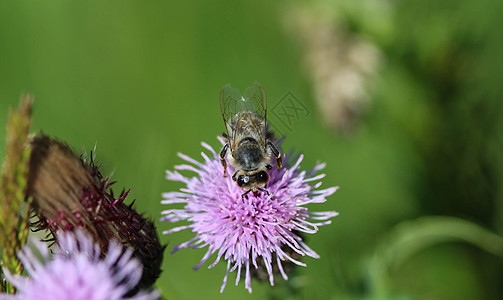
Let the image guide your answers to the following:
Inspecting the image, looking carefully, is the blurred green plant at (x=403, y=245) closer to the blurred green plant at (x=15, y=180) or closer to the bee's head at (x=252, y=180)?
the bee's head at (x=252, y=180)

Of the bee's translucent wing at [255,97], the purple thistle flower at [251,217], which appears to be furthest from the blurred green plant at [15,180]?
the bee's translucent wing at [255,97]

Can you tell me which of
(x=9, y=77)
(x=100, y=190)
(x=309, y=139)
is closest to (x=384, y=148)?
(x=309, y=139)

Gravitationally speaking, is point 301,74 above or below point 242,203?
above

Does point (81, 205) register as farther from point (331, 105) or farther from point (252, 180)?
point (331, 105)

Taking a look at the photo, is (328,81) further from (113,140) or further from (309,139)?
(113,140)

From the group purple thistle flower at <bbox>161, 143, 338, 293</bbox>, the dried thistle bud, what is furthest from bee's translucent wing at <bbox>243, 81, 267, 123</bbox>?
the dried thistle bud

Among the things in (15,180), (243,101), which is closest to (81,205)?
(15,180)
